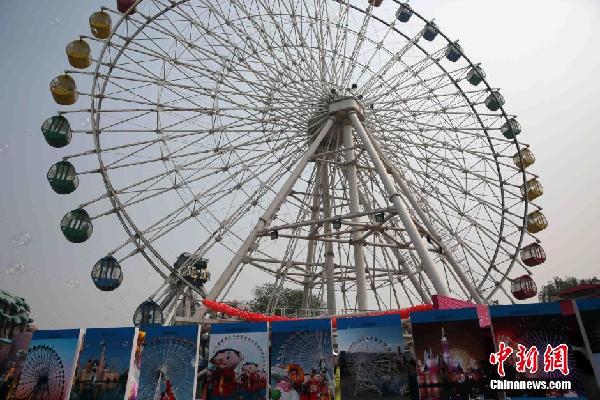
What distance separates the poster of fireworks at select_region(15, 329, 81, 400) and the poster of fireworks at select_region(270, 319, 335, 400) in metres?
3.50

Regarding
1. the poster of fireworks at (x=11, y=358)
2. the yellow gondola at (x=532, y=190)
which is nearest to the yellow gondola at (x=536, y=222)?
the yellow gondola at (x=532, y=190)

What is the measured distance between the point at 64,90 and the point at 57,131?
1428 mm

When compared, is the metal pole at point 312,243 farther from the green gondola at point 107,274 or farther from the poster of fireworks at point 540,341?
the poster of fireworks at point 540,341

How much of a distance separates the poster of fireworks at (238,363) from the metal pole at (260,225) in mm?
5069

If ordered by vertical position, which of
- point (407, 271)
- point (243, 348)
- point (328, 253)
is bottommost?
point (243, 348)

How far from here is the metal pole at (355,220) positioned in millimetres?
14951

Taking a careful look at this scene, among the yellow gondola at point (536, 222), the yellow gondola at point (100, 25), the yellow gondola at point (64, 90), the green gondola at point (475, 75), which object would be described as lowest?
the yellow gondola at point (536, 222)

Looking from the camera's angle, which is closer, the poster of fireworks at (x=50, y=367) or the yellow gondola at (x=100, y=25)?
the poster of fireworks at (x=50, y=367)

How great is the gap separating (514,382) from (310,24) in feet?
55.2

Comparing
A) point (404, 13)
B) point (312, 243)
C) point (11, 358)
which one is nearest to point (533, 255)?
point (312, 243)

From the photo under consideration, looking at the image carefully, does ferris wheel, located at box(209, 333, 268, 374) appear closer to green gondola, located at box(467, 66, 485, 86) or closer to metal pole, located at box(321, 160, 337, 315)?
metal pole, located at box(321, 160, 337, 315)

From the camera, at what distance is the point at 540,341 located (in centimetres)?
617

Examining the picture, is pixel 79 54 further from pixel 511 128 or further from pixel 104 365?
pixel 511 128

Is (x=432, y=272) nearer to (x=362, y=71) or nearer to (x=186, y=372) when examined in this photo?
(x=186, y=372)
